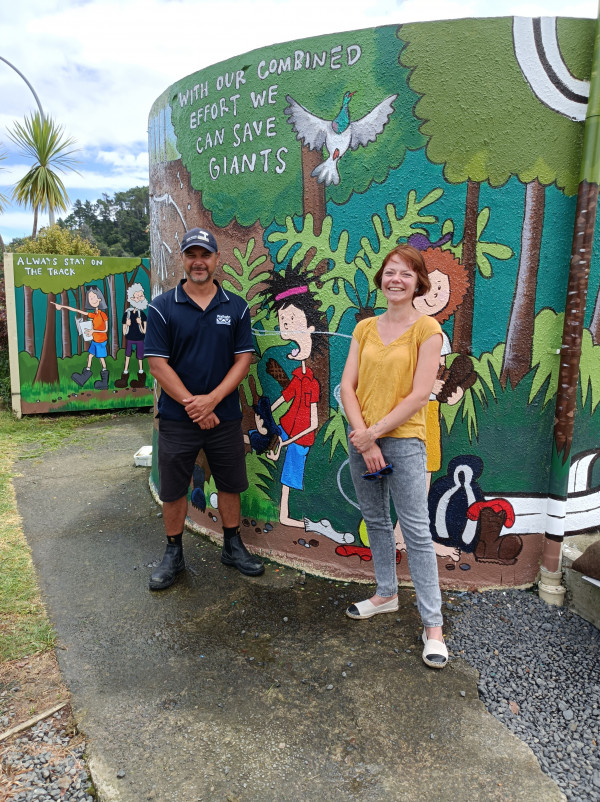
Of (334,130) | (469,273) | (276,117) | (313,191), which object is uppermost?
(276,117)

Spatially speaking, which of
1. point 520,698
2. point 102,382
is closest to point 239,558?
point 520,698

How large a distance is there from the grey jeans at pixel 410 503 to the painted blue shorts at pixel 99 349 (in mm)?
7146

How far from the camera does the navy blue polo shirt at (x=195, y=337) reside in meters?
Result: 3.43

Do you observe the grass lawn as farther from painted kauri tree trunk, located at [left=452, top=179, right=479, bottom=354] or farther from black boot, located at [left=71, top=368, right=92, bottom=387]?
painted kauri tree trunk, located at [left=452, top=179, right=479, bottom=354]

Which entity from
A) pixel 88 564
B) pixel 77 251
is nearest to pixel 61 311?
pixel 77 251

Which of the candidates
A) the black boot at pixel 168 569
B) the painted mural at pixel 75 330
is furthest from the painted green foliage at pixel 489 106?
the painted mural at pixel 75 330

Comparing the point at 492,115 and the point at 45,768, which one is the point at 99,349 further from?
the point at 45,768

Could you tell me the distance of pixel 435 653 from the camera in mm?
2791

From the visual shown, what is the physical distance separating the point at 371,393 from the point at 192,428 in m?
1.32

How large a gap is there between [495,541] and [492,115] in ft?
8.09

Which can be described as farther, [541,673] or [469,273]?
[469,273]

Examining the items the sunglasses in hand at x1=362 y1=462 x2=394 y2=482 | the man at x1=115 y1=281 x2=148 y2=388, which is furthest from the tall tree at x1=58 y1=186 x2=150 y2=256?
the sunglasses in hand at x1=362 y1=462 x2=394 y2=482

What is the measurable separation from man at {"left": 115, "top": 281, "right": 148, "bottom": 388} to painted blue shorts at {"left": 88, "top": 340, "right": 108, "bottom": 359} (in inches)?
13.0

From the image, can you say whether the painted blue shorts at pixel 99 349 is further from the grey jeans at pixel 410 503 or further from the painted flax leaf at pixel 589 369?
the painted flax leaf at pixel 589 369
